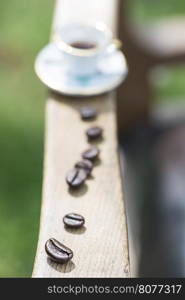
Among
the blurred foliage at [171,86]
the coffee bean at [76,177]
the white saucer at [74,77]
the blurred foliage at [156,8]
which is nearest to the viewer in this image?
the coffee bean at [76,177]

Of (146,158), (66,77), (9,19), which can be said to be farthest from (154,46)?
(9,19)

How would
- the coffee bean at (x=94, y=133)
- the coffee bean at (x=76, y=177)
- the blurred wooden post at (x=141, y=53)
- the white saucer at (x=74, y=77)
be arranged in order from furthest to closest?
the blurred wooden post at (x=141, y=53), the white saucer at (x=74, y=77), the coffee bean at (x=94, y=133), the coffee bean at (x=76, y=177)

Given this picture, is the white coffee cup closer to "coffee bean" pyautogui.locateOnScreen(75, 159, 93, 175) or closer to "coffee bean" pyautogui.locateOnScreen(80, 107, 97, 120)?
"coffee bean" pyautogui.locateOnScreen(80, 107, 97, 120)

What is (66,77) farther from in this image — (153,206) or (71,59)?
→ (153,206)

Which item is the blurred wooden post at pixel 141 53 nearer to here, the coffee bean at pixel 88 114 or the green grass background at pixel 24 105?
the green grass background at pixel 24 105

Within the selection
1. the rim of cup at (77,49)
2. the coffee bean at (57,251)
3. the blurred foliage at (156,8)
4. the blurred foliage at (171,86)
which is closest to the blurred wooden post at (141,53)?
the rim of cup at (77,49)

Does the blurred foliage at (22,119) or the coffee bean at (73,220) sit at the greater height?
the coffee bean at (73,220)
